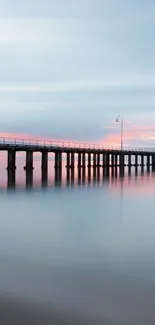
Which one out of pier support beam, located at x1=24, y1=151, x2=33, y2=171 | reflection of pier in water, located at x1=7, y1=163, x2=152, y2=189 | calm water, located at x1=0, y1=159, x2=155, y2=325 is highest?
pier support beam, located at x1=24, y1=151, x2=33, y2=171

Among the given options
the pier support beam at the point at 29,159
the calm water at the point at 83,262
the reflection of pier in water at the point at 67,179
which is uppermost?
the pier support beam at the point at 29,159

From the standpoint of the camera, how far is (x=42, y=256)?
917 centimetres

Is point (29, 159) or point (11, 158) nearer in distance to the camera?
point (11, 158)

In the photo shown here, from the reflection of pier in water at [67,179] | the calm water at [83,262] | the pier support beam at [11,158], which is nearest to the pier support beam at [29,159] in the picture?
the reflection of pier in water at [67,179]

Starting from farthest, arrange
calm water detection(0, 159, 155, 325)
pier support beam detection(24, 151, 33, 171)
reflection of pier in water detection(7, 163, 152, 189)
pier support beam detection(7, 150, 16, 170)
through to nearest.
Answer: pier support beam detection(24, 151, 33, 171) < pier support beam detection(7, 150, 16, 170) < reflection of pier in water detection(7, 163, 152, 189) < calm water detection(0, 159, 155, 325)

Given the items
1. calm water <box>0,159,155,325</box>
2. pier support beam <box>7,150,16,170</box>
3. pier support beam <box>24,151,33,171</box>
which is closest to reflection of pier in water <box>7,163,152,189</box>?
pier support beam <box>24,151,33,171</box>

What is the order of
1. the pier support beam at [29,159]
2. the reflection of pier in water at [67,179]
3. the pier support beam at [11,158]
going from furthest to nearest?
the pier support beam at [29,159] → the pier support beam at [11,158] → the reflection of pier in water at [67,179]

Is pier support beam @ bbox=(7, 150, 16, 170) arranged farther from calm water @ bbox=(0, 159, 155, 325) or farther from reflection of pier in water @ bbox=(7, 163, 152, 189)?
calm water @ bbox=(0, 159, 155, 325)

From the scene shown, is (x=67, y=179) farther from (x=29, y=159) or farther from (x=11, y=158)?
(x=29, y=159)

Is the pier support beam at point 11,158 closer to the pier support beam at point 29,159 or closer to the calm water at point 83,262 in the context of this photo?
the pier support beam at point 29,159

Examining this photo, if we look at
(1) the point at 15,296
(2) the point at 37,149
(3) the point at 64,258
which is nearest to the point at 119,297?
(1) the point at 15,296

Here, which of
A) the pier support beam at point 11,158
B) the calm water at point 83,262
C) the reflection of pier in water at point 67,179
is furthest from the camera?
the pier support beam at point 11,158

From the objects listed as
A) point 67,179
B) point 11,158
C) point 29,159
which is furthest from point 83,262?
point 29,159

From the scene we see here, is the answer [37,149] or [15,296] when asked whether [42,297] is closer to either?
[15,296]
